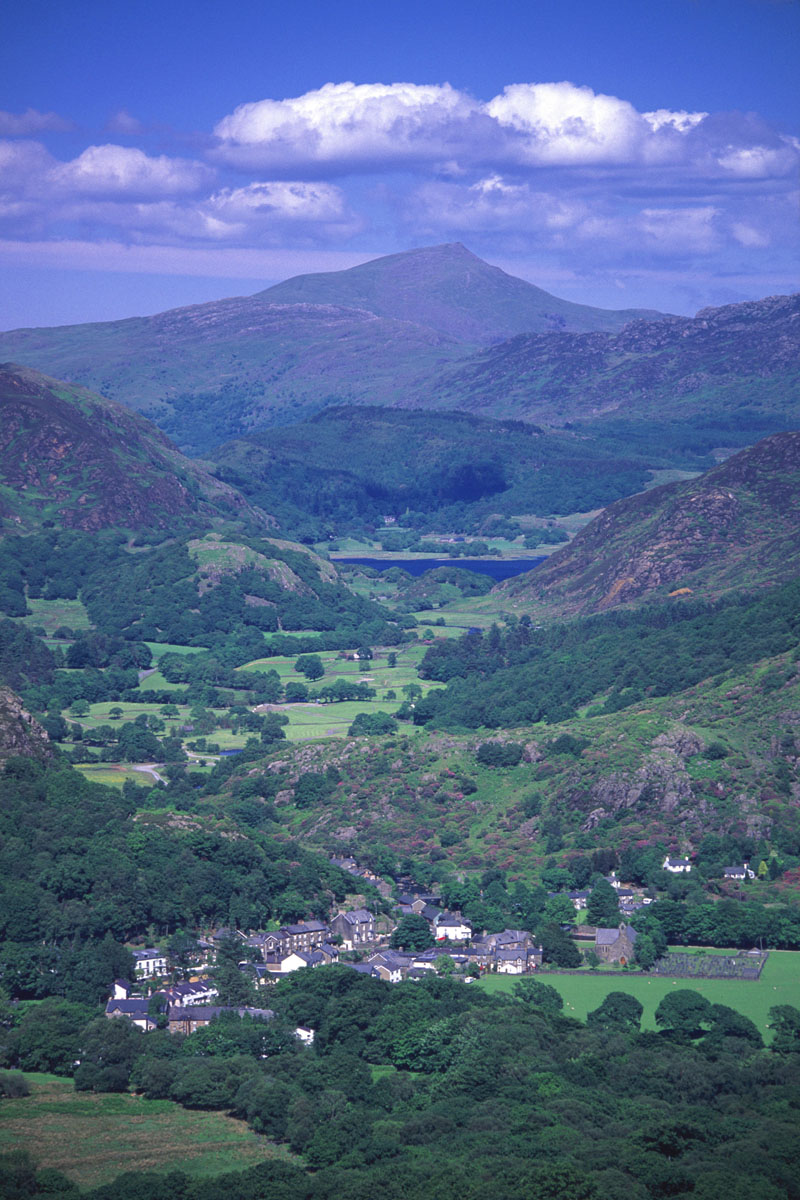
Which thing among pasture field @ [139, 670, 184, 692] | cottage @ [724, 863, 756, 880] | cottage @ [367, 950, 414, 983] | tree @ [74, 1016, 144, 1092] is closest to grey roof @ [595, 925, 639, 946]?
cottage @ [367, 950, 414, 983]

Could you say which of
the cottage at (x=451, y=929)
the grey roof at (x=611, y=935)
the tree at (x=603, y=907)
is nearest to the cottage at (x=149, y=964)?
the cottage at (x=451, y=929)

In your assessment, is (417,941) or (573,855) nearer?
(417,941)

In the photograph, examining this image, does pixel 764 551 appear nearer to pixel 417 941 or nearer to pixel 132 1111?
pixel 417 941

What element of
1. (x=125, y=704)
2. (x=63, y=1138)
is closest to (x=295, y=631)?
(x=125, y=704)

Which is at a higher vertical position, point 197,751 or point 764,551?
point 764,551

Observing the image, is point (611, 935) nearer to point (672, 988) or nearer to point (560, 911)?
point (560, 911)

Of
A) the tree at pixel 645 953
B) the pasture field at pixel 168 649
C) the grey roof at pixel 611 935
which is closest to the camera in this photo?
the tree at pixel 645 953

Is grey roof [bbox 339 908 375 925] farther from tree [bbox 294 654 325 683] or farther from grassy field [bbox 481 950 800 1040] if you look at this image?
tree [bbox 294 654 325 683]

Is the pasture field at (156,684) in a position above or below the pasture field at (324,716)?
above

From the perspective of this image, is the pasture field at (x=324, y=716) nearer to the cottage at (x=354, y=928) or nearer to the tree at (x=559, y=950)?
the cottage at (x=354, y=928)
